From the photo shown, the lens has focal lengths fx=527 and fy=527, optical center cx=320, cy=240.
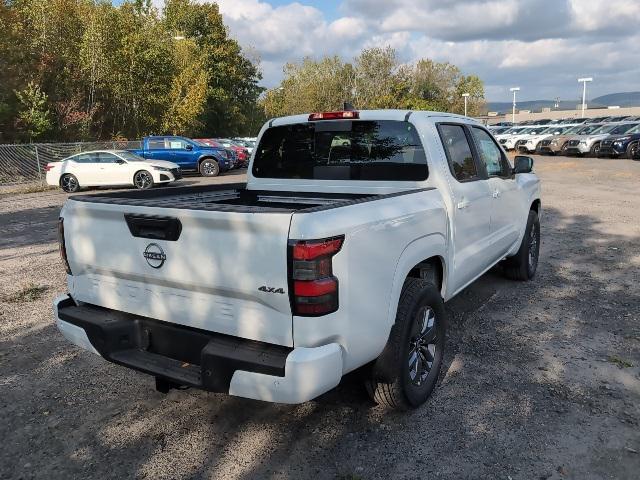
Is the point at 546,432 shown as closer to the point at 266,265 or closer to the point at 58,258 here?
the point at 266,265

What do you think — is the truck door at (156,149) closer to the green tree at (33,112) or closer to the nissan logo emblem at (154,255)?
the green tree at (33,112)

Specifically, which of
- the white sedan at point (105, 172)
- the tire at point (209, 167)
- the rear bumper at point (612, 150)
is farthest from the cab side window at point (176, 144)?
the rear bumper at point (612, 150)

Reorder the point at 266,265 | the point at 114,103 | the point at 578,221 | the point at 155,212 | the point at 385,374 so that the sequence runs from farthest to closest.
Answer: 1. the point at 114,103
2. the point at 578,221
3. the point at 385,374
4. the point at 155,212
5. the point at 266,265

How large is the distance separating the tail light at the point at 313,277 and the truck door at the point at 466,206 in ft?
5.38

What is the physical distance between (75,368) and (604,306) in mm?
4889

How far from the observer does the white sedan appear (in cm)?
1761

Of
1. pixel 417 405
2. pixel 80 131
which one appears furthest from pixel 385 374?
pixel 80 131

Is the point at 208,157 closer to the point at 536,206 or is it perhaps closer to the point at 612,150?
the point at 536,206

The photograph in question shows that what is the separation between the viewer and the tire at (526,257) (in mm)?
5906

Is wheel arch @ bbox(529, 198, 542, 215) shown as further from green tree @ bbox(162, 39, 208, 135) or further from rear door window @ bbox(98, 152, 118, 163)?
green tree @ bbox(162, 39, 208, 135)

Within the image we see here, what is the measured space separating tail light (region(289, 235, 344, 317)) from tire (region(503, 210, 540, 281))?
158 inches

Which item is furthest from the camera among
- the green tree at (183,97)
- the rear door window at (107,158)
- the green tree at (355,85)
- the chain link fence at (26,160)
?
the green tree at (355,85)

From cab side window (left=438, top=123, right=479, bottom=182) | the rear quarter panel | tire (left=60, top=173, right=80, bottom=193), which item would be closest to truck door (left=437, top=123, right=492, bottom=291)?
cab side window (left=438, top=123, right=479, bottom=182)

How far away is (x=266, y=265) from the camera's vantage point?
8.09ft
